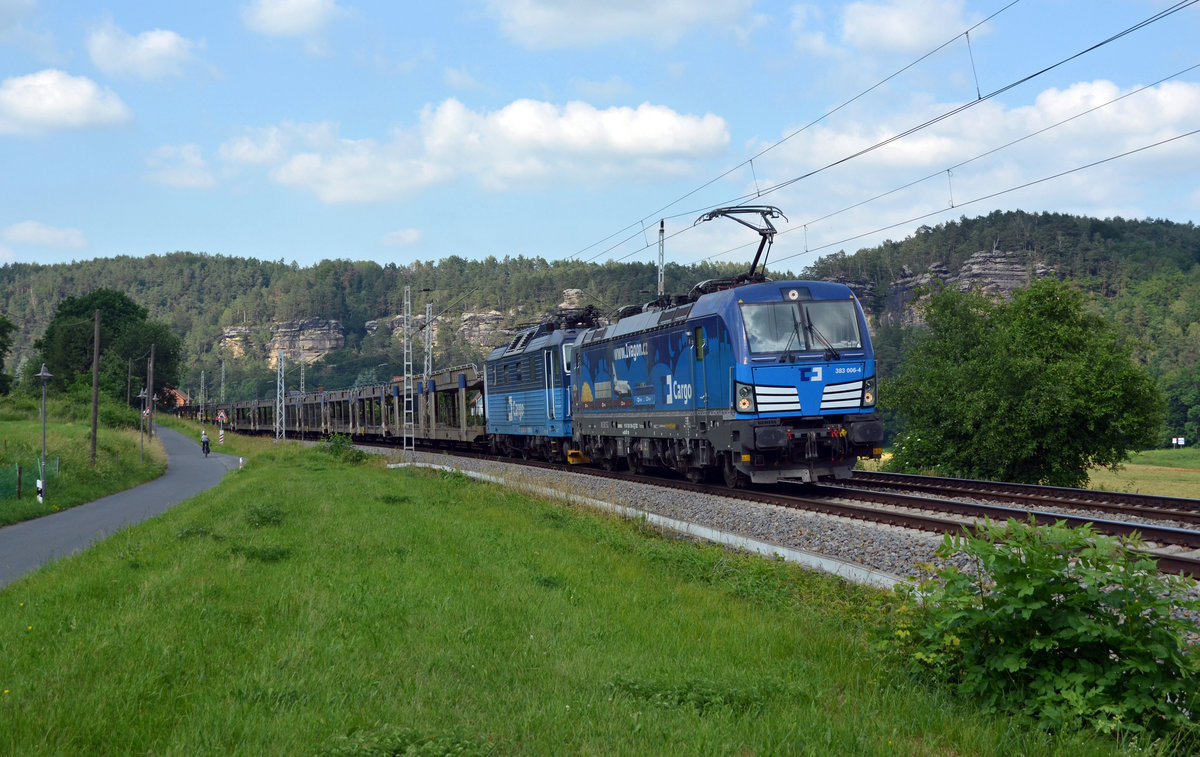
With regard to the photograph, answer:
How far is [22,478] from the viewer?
86.2 ft

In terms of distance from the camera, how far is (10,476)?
25.6 m

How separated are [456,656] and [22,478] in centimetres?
2461

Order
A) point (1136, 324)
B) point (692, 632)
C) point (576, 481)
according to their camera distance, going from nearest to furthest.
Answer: point (692, 632) < point (576, 481) < point (1136, 324)

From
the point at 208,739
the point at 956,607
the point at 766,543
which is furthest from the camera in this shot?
the point at 766,543

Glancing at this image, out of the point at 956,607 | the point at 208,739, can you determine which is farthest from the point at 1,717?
the point at 956,607

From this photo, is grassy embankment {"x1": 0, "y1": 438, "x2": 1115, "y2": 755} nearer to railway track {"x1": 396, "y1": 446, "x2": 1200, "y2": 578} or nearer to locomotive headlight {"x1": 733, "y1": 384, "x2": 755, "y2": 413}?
railway track {"x1": 396, "y1": 446, "x2": 1200, "y2": 578}

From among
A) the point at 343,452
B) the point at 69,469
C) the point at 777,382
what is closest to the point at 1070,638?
the point at 777,382

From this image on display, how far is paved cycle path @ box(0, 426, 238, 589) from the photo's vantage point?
1544cm

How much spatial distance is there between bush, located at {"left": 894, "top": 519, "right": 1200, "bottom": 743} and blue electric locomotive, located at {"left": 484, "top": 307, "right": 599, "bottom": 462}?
2335 centimetres

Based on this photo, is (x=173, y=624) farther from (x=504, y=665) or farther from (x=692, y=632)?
(x=692, y=632)

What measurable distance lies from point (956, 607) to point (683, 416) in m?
14.5

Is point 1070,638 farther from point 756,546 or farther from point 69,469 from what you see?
point 69,469

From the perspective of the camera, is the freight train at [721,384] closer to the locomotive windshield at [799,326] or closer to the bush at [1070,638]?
the locomotive windshield at [799,326]

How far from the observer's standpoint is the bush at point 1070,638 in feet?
16.6
